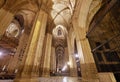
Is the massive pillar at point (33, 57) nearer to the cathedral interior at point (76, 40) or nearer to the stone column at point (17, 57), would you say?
the cathedral interior at point (76, 40)

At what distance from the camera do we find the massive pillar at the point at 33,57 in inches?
154

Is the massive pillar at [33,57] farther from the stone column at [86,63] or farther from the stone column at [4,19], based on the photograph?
the stone column at [86,63]

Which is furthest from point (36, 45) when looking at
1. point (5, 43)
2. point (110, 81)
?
point (5, 43)

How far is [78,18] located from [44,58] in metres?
5.15

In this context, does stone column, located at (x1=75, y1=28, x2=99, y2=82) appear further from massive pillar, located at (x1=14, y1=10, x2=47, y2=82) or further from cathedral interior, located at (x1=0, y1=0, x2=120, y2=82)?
massive pillar, located at (x1=14, y1=10, x2=47, y2=82)

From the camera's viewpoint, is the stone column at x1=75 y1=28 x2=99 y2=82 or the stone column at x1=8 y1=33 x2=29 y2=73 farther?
the stone column at x1=8 y1=33 x2=29 y2=73

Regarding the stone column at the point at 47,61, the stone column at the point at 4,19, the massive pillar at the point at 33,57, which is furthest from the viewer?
the stone column at the point at 47,61

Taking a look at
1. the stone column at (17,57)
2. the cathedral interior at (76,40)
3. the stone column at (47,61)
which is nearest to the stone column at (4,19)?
the cathedral interior at (76,40)

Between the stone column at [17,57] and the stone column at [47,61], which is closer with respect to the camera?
the stone column at [17,57]

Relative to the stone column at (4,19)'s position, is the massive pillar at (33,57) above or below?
below

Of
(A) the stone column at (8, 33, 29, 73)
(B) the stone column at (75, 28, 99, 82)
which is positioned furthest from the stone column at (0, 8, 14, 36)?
(B) the stone column at (75, 28, 99, 82)

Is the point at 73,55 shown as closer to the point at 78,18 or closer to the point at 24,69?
the point at 78,18

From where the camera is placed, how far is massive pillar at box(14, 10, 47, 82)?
12.9 feet

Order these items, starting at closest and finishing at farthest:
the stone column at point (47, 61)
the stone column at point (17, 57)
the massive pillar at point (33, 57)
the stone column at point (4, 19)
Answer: the massive pillar at point (33, 57)
the stone column at point (4, 19)
the stone column at point (17, 57)
the stone column at point (47, 61)
